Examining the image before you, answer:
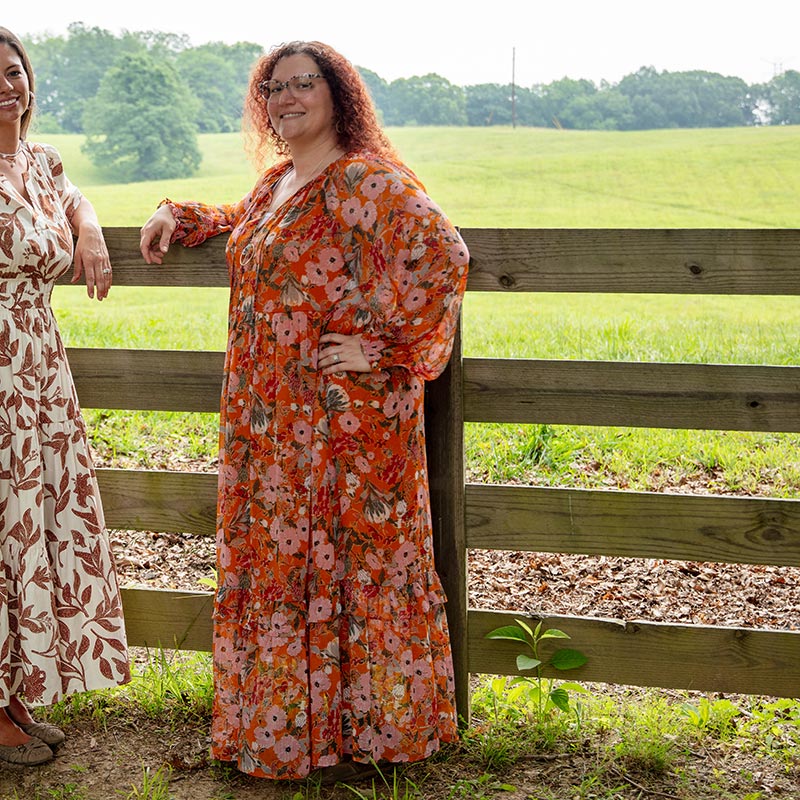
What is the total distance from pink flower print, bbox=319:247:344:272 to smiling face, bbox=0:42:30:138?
1030mm

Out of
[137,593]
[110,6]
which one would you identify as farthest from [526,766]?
[110,6]

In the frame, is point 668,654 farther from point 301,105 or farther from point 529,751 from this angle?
point 301,105

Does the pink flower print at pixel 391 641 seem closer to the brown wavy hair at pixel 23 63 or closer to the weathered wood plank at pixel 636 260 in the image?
the weathered wood plank at pixel 636 260

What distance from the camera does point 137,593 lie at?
3418mm

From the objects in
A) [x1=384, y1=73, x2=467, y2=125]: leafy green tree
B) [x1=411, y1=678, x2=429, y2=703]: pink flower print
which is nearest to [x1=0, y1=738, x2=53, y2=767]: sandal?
[x1=411, y1=678, x2=429, y2=703]: pink flower print

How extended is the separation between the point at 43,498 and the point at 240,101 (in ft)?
127

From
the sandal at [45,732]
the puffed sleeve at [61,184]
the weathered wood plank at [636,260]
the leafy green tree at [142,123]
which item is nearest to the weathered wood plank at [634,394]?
the weathered wood plank at [636,260]

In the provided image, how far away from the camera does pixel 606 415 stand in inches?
117

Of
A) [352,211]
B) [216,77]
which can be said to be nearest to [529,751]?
[352,211]

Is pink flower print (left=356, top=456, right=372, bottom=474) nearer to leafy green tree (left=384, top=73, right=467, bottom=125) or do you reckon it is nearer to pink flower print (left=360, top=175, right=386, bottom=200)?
pink flower print (left=360, top=175, right=386, bottom=200)

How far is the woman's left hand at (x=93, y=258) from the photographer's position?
122 inches

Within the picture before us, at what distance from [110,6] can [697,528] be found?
6065 centimetres

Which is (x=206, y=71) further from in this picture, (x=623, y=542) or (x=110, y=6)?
(x=623, y=542)

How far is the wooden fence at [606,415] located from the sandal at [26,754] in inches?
31.6
